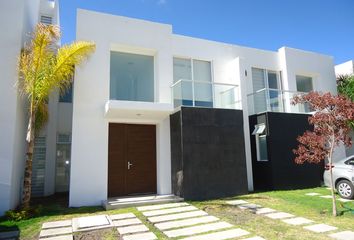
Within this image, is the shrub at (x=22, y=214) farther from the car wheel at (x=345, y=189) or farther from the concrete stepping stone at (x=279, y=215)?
the car wheel at (x=345, y=189)

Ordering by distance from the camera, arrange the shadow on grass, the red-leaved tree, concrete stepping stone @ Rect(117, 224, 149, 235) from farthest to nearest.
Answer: the red-leaved tree
the shadow on grass
concrete stepping stone @ Rect(117, 224, 149, 235)

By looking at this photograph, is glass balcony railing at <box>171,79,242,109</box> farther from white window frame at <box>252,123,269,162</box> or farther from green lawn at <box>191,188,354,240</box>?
green lawn at <box>191,188,354,240</box>

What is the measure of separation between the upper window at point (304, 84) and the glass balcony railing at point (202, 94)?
5.75 meters

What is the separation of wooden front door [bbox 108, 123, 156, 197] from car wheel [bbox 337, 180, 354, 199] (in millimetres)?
6780

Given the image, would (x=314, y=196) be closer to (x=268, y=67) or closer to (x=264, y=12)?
(x=268, y=67)

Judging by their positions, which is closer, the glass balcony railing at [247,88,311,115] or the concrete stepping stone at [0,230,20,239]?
the concrete stepping stone at [0,230,20,239]

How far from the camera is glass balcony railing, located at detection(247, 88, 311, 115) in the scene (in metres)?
12.4

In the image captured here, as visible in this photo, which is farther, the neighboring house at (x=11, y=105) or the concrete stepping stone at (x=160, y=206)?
the concrete stepping stone at (x=160, y=206)

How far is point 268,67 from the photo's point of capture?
1430 centimetres

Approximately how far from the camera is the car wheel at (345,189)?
9.37 metres

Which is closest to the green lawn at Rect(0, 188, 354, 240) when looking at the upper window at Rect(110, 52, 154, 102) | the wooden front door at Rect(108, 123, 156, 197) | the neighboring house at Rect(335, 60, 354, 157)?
the wooden front door at Rect(108, 123, 156, 197)

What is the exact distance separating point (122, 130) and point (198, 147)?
3.05 metres

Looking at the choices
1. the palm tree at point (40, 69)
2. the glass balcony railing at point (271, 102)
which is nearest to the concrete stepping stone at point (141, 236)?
the palm tree at point (40, 69)

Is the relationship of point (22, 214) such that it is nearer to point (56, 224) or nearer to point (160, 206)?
point (56, 224)
